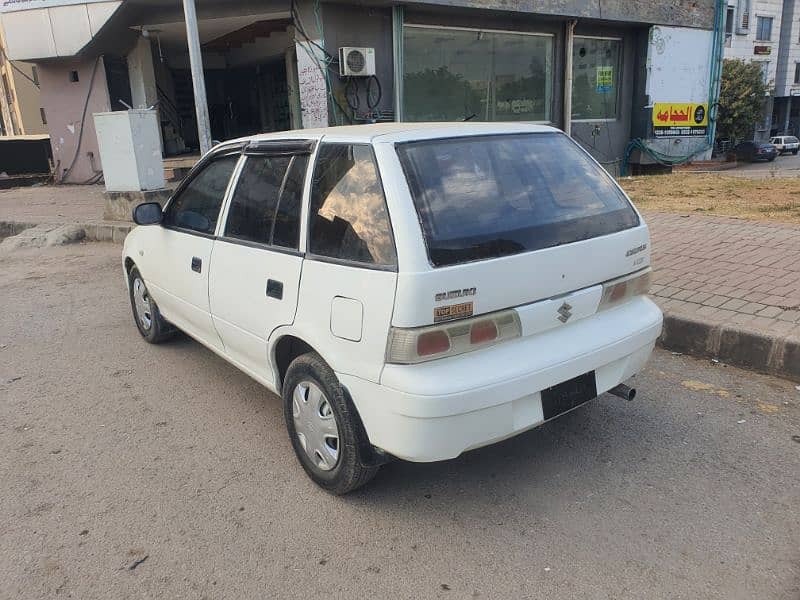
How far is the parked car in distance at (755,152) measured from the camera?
115 feet

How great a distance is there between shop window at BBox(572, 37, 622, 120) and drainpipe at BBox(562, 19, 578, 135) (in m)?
0.47

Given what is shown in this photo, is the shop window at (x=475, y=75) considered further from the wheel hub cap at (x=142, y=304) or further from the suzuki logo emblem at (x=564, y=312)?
the suzuki logo emblem at (x=564, y=312)

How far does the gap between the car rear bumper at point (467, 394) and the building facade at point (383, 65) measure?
10.6 meters

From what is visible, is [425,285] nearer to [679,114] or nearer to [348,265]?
[348,265]

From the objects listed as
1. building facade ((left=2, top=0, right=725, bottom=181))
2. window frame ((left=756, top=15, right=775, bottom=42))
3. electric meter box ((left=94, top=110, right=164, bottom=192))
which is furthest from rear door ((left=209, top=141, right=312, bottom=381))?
window frame ((left=756, top=15, right=775, bottom=42))

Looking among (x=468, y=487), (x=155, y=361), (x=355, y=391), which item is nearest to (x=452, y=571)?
(x=468, y=487)

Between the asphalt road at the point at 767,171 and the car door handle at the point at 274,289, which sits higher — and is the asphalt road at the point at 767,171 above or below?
below

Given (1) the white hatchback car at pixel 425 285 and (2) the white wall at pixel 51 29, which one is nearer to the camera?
(1) the white hatchback car at pixel 425 285

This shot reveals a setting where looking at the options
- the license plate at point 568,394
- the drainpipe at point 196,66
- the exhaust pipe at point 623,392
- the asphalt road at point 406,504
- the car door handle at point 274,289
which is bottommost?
the asphalt road at point 406,504

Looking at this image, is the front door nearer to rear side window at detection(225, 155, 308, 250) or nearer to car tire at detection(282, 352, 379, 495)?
rear side window at detection(225, 155, 308, 250)

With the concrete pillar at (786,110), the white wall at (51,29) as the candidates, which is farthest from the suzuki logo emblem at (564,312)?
the concrete pillar at (786,110)

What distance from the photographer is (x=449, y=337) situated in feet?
8.43

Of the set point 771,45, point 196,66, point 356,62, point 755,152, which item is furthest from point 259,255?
point 771,45

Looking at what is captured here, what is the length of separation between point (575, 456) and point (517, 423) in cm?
78
